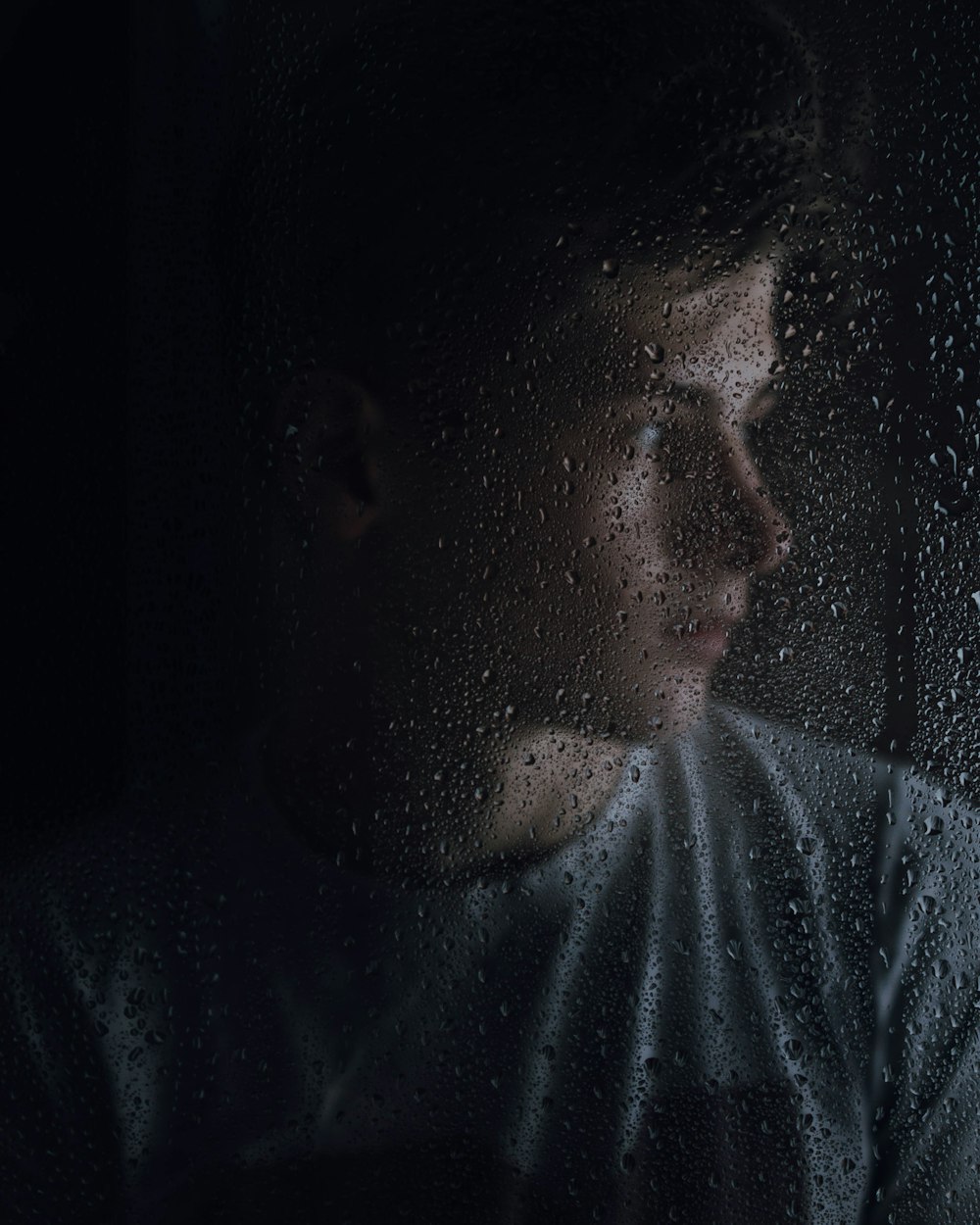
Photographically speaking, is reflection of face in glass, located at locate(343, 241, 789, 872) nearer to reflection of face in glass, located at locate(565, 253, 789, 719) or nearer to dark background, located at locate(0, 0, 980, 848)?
reflection of face in glass, located at locate(565, 253, 789, 719)

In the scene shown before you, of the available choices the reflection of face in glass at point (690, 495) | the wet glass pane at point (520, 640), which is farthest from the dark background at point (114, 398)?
the reflection of face in glass at point (690, 495)

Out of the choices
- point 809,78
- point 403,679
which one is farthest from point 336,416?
point 809,78

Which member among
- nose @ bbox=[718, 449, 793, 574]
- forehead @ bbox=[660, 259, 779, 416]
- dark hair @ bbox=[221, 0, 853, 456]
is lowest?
nose @ bbox=[718, 449, 793, 574]

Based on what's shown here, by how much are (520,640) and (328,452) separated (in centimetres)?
18

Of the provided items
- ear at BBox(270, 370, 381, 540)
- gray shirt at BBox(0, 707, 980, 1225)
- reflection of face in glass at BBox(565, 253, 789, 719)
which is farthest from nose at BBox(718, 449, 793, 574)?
ear at BBox(270, 370, 381, 540)

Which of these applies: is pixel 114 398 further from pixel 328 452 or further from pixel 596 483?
pixel 596 483

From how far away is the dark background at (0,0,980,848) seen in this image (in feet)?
1.98

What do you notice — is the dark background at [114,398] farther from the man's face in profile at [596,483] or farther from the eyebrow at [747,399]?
the eyebrow at [747,399]

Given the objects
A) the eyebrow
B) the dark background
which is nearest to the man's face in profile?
the eyebrow

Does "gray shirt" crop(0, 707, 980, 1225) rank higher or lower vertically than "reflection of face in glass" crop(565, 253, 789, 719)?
lower

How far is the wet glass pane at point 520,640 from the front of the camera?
Answer: 0.62 m

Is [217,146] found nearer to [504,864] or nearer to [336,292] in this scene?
[336,292]

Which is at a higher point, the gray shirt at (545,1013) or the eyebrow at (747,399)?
the eyebrow at (747,399)

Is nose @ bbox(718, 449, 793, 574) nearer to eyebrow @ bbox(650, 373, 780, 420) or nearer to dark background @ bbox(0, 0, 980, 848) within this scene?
eyebrow @ bbox(650, 373, 780, 420)
